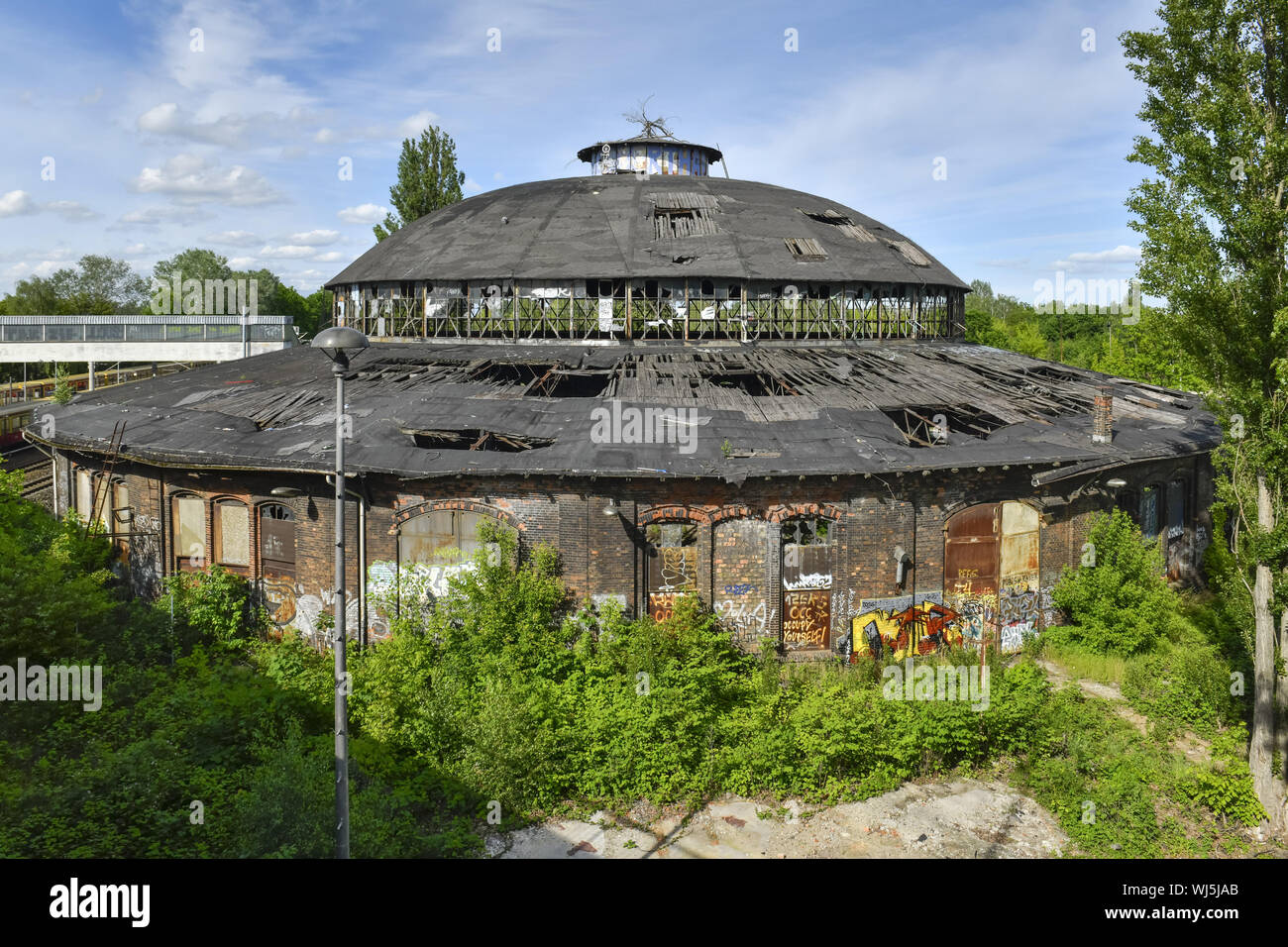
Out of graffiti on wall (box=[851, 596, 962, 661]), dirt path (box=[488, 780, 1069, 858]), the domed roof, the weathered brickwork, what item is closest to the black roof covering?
the weathered brickwork

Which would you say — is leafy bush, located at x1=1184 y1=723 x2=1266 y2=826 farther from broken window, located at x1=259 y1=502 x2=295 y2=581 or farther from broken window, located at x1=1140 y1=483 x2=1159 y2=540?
broken window, located at x1=259 y1=502 x2=295 y2=581

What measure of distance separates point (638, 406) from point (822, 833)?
32.0ft

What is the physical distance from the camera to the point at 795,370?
71.9 feet

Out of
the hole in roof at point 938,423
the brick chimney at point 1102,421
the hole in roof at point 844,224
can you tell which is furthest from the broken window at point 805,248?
the brick chimney at point 1102,421

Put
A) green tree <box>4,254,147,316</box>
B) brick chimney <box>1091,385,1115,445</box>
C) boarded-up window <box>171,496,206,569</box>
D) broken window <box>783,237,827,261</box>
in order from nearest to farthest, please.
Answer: brick chimney <box>1091,385,1115,445</box>
boarded-up window <box>171,496,206,569</box>
broken window <box>783,237,827,261</box>
green tree <box>4,254,147,316</box>

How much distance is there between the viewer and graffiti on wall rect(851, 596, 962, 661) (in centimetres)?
1769

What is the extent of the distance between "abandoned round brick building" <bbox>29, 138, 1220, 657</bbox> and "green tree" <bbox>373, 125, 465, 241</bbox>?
20600mm

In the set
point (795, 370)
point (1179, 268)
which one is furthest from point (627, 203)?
point (1179, 268)

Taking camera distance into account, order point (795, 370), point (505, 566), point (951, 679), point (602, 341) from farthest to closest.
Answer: point (602, 341) → point (795, 370) → point (505, 566) → point (951, 679)

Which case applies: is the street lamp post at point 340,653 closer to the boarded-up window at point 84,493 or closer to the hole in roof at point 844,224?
the boarded-up window at point 84,493

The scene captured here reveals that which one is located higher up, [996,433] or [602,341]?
[602,341]

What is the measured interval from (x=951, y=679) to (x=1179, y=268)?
24.9 feet

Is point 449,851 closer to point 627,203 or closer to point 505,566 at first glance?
point 505,566

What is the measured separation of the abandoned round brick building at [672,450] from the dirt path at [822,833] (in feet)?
16.0
